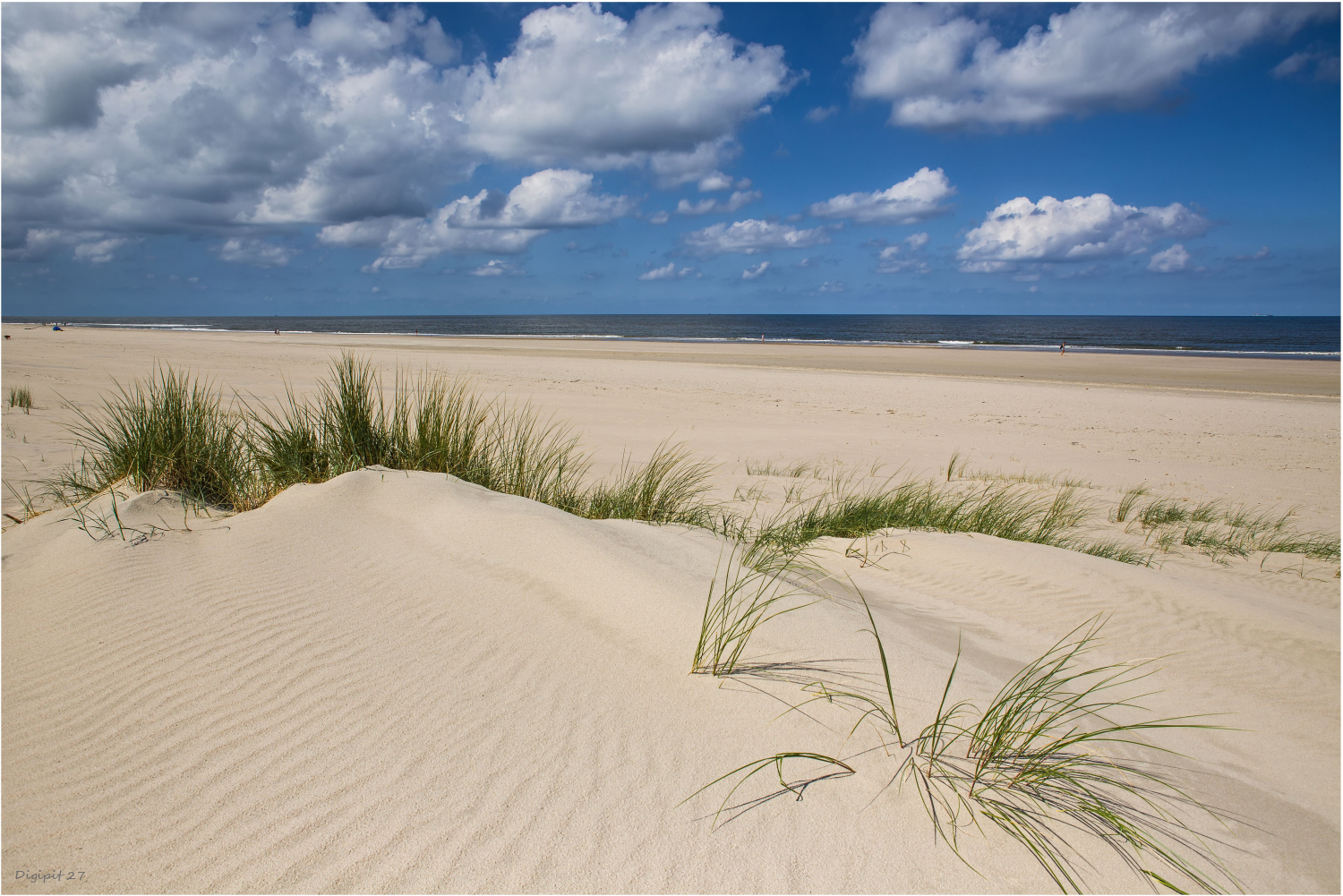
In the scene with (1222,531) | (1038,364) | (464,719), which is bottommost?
(1222,531)

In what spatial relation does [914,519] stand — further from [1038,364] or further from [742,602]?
[1038,364]

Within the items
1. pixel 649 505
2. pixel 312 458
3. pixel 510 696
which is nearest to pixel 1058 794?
pixel 510 696

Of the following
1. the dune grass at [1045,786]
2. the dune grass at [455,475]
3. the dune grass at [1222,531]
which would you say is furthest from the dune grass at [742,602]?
the dune grass at [1222,531]

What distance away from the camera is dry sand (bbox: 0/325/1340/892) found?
170 centimetres

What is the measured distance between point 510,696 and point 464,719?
180mm

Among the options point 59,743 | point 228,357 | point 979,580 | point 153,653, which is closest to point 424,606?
point 153,653

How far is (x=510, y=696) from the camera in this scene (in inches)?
90.2

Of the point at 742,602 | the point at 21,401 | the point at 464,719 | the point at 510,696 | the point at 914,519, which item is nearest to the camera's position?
the point at 464,719

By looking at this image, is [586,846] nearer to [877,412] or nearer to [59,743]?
[59,743]

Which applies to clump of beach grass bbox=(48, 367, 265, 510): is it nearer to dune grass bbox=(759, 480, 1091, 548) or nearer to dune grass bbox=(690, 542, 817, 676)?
dune grass bbox=(690, 542, 817, 676)

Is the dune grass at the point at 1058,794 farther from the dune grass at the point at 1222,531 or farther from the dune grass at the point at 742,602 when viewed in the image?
the dune grass at the point at 1222,531

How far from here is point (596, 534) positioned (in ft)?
12.6

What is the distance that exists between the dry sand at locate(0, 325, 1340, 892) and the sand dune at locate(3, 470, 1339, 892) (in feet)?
0.03

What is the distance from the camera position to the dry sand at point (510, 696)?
1702mm
